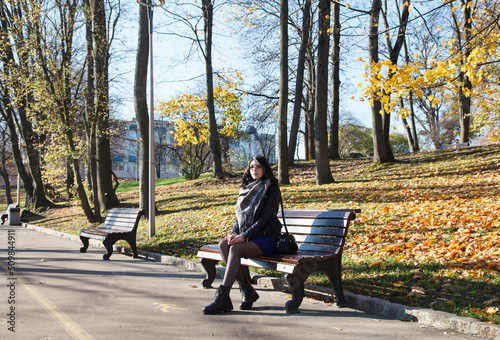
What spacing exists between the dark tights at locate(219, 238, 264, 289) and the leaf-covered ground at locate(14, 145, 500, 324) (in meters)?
1.47

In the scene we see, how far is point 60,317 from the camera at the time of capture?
4531 mm

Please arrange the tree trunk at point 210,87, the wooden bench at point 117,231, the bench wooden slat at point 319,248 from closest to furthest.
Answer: the bench wooden slat at point 319,248
the wooden bench at point 117,231
the tree trunk at point 210,87

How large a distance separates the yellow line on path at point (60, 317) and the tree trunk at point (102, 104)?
930 centimetres

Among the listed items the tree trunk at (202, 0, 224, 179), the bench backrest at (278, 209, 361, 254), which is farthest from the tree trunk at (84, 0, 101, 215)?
the bench backrest at (278, 209, 361, 254)

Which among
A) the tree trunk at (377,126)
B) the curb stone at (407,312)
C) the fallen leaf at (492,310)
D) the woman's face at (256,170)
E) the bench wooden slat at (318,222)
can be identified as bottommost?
the curb stone at (407,312)

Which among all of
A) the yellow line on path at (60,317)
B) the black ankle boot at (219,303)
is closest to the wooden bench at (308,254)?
the black ankle boot at (219,303)

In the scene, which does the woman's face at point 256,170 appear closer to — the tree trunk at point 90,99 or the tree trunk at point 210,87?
the tree trunk at point 90,99

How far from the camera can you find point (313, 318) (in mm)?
4539

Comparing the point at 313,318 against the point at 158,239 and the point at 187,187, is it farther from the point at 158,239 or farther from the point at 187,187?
the point at 187,187

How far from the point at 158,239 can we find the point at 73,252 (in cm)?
201

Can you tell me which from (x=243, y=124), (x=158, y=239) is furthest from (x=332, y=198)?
(x=243, y=124)

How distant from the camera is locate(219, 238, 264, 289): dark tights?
478cm

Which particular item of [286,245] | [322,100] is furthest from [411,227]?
[322,100]

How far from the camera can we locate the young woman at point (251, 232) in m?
4.78
